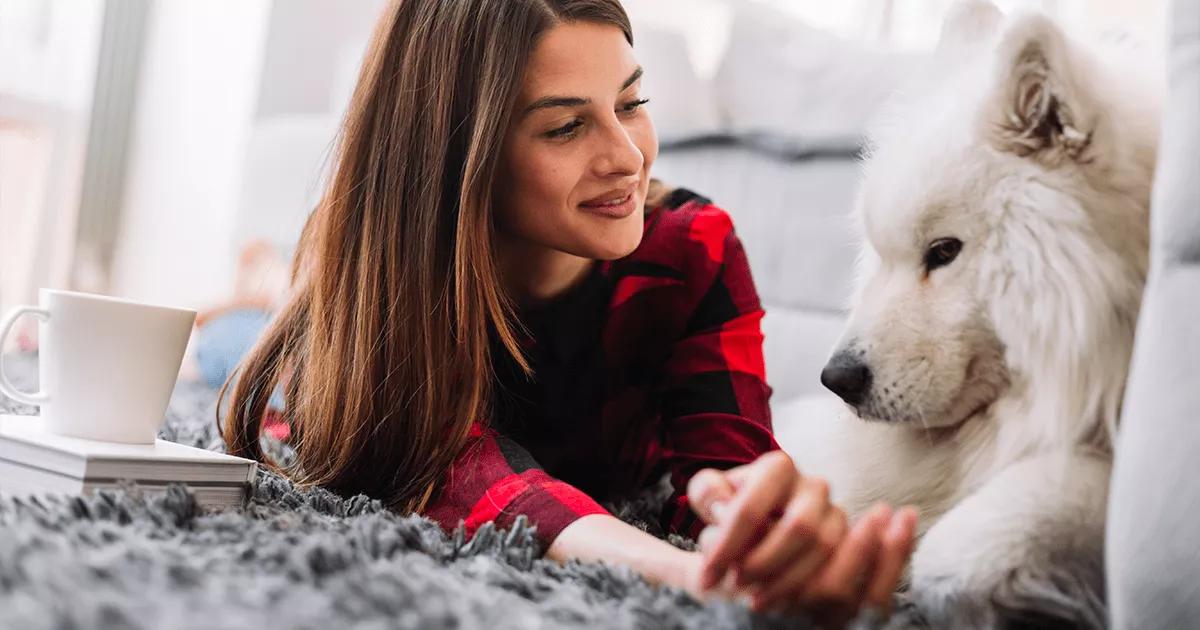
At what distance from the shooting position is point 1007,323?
35.7 inches

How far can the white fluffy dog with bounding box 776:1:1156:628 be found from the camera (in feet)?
2.55

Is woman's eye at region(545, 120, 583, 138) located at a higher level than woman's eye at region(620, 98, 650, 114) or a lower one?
lower

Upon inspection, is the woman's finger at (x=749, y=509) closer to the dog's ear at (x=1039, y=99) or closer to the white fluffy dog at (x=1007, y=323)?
the white fluffy dog at (x=1007, y=323)

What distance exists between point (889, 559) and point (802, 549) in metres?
0.07

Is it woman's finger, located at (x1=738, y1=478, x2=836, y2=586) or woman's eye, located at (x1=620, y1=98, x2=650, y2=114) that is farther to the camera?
woman's eye, located at (x1=620, y1=98, x2=650, y2=114)

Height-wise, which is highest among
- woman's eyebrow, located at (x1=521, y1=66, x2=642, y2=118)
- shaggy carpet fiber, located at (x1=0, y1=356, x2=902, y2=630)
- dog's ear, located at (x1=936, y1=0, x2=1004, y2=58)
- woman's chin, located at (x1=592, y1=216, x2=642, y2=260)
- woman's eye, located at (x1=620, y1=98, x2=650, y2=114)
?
dog's ear, located at (x1=936, y1=0, x2=1004, y2=58)

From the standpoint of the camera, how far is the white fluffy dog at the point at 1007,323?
0.78 metres

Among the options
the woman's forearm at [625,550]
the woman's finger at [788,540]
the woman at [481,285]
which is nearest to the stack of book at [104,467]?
the woman at [481,285]

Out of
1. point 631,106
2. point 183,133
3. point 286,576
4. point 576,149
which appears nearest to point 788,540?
point 286,576

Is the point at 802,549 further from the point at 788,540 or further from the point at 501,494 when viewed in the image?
the point at 501,494

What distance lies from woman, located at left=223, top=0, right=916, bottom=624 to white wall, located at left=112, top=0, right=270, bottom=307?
10.2 feet

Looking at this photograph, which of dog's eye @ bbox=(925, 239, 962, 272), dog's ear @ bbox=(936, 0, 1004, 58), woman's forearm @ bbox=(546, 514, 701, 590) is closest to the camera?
woman's forearm @ bbox=(546, 514, 701, 590)

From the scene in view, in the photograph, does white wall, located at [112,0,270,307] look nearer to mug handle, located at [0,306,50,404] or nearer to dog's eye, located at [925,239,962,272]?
mug handle, located at [0,306,50,404]

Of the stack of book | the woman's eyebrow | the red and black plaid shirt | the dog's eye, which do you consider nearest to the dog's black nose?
the dog's eye
